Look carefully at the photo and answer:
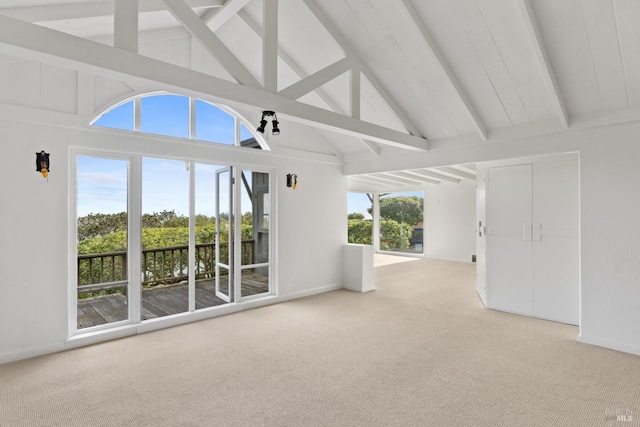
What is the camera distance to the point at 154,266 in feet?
17.3

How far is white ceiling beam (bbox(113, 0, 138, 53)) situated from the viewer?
227 cm

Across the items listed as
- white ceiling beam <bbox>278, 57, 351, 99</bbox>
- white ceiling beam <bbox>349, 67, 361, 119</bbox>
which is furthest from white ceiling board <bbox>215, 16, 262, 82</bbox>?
white ceiling beam <bbox>349, 67, 361, 119</bbox>

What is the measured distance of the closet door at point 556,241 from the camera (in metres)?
4.32

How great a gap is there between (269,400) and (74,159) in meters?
3.25

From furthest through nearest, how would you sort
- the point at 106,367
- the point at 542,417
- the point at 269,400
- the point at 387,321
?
the point at 387,321, the point at 106,367, the point at 269,400, the point at 542,417

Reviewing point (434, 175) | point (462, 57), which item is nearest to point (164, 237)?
point (462, 57)

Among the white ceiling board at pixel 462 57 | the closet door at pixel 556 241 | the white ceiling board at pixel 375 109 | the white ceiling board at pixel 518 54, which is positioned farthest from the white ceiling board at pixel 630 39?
the white ceiling board at pixel 375 109

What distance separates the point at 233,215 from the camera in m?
5.19

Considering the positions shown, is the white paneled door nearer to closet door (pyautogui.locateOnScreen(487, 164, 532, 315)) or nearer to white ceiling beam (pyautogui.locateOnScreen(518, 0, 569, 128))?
closet door (pyautogui.locateOnScreen(487, 164, 532, 315))

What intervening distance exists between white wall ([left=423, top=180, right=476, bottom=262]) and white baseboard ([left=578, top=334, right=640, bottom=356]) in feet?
18.6

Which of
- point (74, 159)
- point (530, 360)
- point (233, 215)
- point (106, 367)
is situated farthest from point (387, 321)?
point (74, 159)

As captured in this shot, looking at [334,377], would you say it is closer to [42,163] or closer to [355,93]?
[355,93]

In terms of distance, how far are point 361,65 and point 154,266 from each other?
4209 mm

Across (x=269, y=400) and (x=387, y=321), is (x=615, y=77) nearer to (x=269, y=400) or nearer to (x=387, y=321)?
(x=387, y=321)
